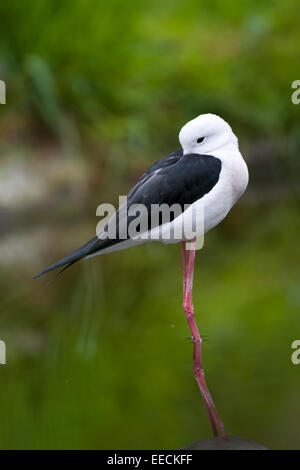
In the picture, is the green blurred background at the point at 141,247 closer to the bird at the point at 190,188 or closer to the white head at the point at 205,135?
the bird at the point at 190,188

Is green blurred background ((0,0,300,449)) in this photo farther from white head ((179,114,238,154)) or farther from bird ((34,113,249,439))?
white head ((179,114,238,154))

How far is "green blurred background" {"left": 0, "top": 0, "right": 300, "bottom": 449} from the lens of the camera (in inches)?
114

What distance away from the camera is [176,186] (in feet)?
11.0

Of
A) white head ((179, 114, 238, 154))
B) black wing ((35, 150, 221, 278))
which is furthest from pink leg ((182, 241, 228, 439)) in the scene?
white head ((179, 114, 238, 154))

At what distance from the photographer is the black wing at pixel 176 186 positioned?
3.32 metres

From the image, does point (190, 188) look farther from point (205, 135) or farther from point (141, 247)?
point (141, 247)

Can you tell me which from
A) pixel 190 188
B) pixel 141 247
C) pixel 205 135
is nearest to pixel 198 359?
pixel 190 188

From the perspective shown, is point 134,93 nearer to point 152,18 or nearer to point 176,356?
point 152,18

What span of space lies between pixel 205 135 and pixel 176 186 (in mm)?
231

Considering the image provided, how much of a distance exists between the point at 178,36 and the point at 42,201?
2.21m

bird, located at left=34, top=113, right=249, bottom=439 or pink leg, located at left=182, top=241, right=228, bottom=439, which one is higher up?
bird, located at left=34, top=113, right=249, bottom=439

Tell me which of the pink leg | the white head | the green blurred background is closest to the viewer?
the pink leg

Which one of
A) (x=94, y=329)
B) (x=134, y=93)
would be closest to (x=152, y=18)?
(x=134, y=93)

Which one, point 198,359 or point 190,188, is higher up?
point 190,188
